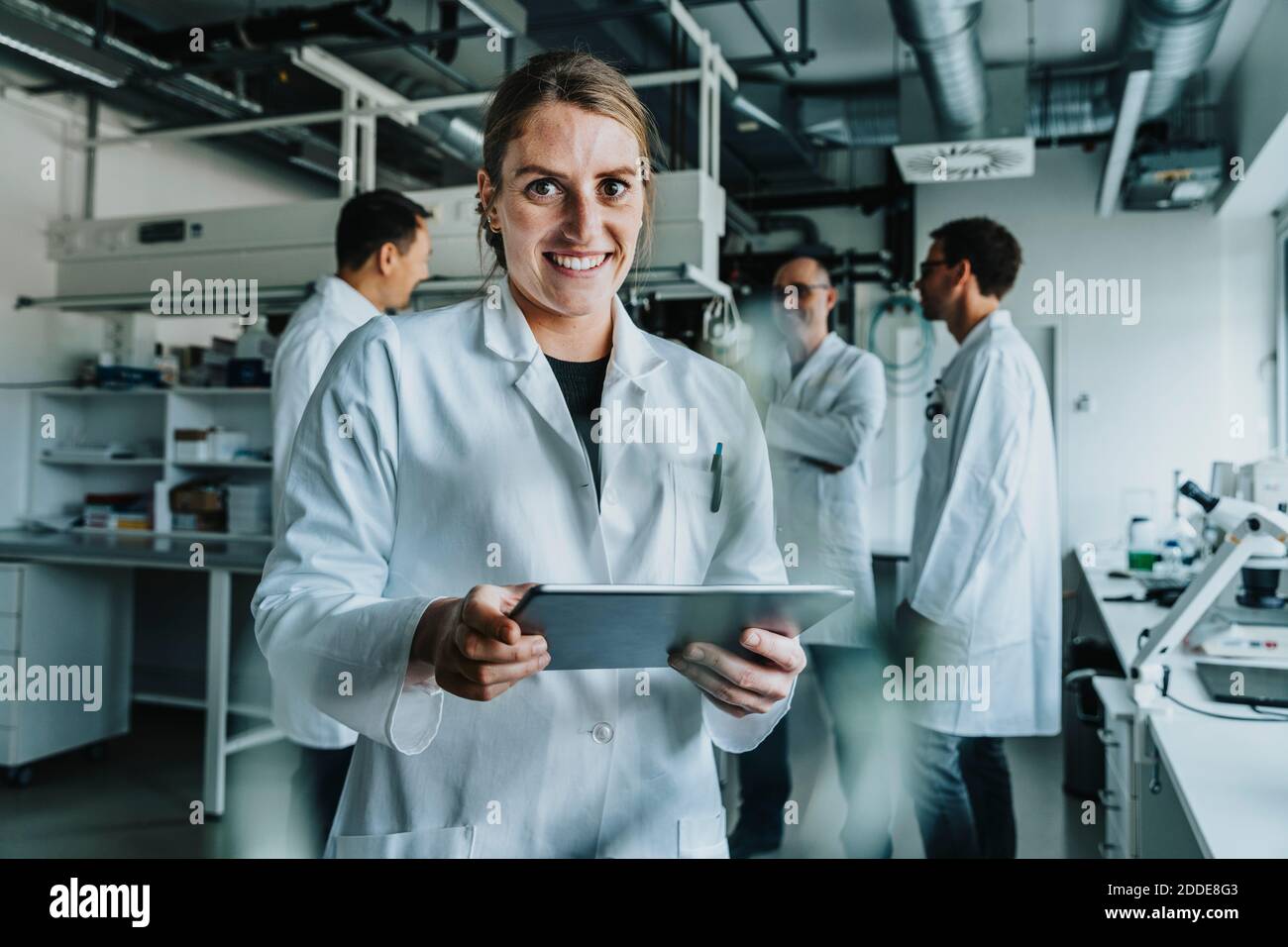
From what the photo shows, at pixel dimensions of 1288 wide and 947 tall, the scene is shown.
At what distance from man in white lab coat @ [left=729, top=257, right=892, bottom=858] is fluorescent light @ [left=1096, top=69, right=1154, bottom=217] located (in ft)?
5.71

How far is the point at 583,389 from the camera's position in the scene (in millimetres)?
1032

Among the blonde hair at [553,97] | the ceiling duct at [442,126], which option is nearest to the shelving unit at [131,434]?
the ceiling duct at [442,126]

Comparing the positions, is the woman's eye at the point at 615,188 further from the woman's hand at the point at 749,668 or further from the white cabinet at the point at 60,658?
the white cabinet at the point at 60,658

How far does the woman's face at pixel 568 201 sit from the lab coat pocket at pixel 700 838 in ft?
1.82

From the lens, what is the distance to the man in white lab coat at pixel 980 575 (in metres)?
1.95

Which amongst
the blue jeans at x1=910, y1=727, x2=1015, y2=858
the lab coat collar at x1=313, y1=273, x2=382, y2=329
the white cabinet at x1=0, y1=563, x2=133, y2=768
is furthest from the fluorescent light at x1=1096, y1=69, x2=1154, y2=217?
the white cabinet at x1=0, y1=563, x2=133, y2=768

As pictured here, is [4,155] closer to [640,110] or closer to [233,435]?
[233,435]

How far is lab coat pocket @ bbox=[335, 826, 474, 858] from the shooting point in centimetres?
94

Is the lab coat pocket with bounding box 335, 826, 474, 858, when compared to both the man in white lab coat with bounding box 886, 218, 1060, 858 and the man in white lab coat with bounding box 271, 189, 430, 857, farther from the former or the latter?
the man in white lab coat with bounding box 886, 218, 1060, 858

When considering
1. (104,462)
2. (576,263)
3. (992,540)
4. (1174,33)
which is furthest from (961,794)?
(104,462)

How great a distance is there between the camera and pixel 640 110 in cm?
103

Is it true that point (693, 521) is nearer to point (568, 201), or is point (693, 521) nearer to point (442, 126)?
point (568, 201)

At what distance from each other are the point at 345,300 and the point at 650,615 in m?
1.39
